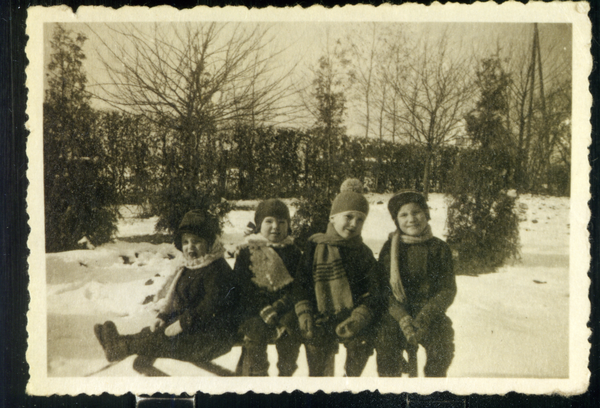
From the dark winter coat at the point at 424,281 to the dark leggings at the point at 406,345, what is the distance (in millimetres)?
57

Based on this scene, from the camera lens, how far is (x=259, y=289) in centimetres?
258

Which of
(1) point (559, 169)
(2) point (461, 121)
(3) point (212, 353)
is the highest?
(2) point (461, 121)

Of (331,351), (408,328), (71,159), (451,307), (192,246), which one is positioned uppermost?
(71,159)

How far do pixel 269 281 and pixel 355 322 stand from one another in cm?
55

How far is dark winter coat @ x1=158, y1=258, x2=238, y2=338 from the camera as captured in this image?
2.59 m

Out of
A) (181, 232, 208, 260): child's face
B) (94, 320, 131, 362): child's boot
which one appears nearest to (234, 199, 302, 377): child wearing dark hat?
(181, 232, 208, 260): child's face

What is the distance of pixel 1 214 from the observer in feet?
8.66

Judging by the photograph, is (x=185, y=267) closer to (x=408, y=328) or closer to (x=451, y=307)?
(x=408, y=328)

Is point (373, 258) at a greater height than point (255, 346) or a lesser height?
greater

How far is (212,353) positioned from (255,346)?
10.1 inches

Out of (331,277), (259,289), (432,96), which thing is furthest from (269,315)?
(432,96)

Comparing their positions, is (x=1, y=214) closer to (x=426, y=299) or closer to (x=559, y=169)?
(x=426, y=299)

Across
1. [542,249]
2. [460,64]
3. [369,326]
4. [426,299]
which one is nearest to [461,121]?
[460,64]

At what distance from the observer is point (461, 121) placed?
2.64 meters
